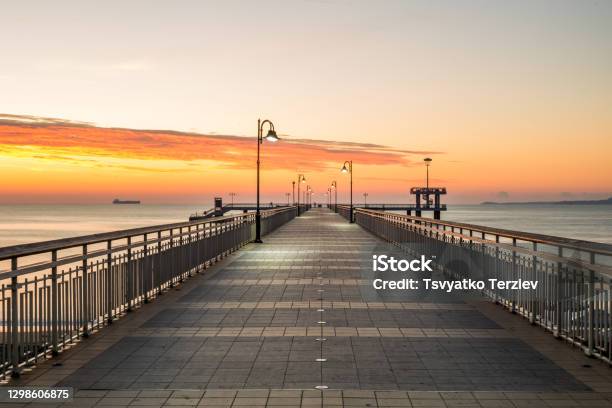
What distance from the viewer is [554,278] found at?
9461 mm

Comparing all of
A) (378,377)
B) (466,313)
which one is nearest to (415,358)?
(378,377)

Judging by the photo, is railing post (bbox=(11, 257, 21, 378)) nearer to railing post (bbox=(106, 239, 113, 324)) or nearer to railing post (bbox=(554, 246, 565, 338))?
railing post (bbox=(106, 239, 113, 324))

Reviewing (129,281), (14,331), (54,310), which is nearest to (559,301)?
(54,310)

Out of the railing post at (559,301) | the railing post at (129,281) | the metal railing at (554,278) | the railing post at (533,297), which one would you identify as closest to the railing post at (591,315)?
the metal railing at (554,278)

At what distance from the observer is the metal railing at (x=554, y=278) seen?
26.0 feet

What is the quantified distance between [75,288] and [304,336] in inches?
119

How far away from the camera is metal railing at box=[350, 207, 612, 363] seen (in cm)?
794

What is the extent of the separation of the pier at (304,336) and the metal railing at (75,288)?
3 cm

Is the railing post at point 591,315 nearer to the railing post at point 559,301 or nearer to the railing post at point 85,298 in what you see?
the railing post at point 559,301

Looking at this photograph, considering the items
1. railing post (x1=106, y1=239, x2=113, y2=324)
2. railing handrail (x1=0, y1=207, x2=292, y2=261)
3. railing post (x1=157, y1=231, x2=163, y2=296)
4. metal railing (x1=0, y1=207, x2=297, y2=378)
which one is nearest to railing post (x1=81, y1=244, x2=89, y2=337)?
metal railing (x1=0, y1=207, x2=297, y2=378)

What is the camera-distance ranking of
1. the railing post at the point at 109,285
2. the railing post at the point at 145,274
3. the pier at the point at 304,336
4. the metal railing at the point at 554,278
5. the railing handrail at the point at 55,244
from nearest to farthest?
the pier at the point at 304,336 → the railing handrail at the point at 55,244 → the metal railing at the point at 554,278 → the railing post at the point at 109,285 → the railing post at the point at 145,274

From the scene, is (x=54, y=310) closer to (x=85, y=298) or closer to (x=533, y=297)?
(x=85, y=298)

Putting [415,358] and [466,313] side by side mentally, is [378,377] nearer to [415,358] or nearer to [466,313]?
[415,358]

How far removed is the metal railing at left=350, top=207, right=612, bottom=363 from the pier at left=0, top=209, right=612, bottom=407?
27 millimetres
